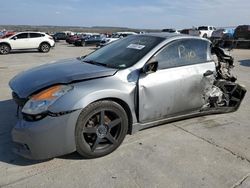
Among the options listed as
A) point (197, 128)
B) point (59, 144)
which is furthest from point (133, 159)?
point (197, 128)

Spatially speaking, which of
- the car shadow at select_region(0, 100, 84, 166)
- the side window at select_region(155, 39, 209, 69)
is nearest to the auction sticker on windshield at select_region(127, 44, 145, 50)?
the side window at select_region(155, 39, 209, 69)

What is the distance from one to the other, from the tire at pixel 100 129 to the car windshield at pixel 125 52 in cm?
67

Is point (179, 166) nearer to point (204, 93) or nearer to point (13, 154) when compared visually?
point (204, 93)

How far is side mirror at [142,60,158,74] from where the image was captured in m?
3.75

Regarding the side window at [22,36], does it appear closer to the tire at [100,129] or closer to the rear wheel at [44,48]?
the rear wheel at [44,48]

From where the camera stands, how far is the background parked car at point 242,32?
2817cm

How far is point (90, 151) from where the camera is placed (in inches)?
133

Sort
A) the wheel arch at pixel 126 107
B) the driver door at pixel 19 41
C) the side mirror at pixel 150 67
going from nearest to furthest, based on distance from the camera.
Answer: the wheel arch at pixel 126 107, the side mirror at pixel 150 67, the driver door at pixel 19 41

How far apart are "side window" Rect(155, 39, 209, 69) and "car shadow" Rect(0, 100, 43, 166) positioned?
2.22m

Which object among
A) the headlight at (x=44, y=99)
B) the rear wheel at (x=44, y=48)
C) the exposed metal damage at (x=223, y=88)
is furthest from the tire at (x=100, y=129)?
the rear wheel at (x=44, y=48)

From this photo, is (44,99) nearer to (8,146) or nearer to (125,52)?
(8,146)

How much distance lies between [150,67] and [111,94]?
73 cm

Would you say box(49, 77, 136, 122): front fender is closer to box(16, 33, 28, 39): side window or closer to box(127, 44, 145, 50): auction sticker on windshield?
box(127, 44, 145, 50): auction sticker on windshield

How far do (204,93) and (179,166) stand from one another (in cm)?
169
